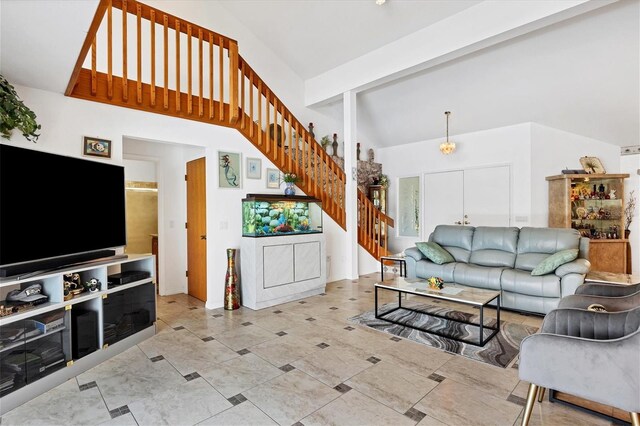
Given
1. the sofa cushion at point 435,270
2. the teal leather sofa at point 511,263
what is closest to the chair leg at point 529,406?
the teal leather sofa at point 511,263

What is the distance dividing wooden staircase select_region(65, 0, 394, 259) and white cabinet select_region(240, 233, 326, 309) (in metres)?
1.14

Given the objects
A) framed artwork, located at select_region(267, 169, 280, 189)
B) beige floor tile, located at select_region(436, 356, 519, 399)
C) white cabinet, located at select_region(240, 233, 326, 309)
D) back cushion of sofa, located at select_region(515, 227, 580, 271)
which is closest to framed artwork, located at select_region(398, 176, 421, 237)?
back cushion of sofa, located at select_region(515, 227, 580, 271)

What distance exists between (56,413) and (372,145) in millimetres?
7478

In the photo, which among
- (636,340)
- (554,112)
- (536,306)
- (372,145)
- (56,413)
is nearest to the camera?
(636,340)

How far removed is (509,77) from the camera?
17.2 ft

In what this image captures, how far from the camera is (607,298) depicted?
8.73ft

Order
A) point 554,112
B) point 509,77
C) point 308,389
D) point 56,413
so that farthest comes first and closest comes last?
point 554,112 < point 509,77 < point 308,389 < point 56,413

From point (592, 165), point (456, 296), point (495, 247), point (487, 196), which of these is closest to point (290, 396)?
point (456, 296)

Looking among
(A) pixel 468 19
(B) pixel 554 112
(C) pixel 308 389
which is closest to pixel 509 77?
(B) pixel 554 112

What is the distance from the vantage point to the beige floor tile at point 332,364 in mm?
2566

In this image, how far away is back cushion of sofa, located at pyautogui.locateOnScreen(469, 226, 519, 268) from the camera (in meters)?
4.59

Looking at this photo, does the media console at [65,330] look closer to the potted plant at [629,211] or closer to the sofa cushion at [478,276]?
the sofa cushion at [478,276]

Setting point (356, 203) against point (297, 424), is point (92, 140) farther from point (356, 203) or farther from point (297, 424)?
point (356, 203)

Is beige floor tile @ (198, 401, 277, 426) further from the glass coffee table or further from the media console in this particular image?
the glass coffee table
